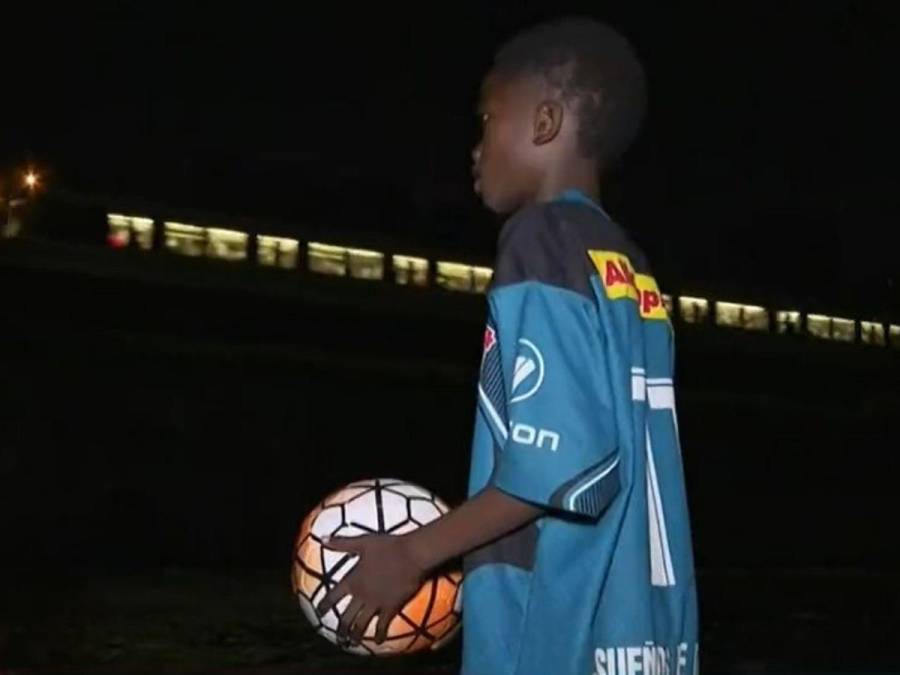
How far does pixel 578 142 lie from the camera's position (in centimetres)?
232

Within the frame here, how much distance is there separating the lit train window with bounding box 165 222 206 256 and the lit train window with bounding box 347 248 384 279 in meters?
3.49

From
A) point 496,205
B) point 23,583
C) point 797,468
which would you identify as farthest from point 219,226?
point 496,205

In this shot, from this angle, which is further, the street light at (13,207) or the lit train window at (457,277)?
the lit train window at (457,277)

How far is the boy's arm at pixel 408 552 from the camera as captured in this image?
207 centimetres

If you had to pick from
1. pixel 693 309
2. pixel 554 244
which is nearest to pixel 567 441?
pixel 554 244

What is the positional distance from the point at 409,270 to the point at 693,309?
8.18m

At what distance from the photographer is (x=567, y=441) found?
2014 mm

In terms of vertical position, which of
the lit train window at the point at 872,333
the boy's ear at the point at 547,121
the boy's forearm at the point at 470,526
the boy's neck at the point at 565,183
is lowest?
the boy's forearm at the point at 470,526

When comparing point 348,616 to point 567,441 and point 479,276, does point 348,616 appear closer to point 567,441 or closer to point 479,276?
point 567,441

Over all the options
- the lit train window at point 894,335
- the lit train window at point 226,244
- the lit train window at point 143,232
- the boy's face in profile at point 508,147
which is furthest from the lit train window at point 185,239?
the boy's face in profile at point 508,147

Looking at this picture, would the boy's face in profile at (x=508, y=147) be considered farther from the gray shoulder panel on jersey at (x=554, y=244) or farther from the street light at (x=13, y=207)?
the street light at (x=13, y=207)

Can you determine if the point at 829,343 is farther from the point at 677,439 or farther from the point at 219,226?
the point at 677,439

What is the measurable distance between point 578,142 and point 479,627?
74 centimetres

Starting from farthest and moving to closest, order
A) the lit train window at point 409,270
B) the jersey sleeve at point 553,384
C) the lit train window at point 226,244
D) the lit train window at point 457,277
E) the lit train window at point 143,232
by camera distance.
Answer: the lit train window at point 457,277 < the lit train window at point 409,270 < the lit train window at point 226,244 < the lit train window at point 143,232 < the jersey sleeve at point 553,384
